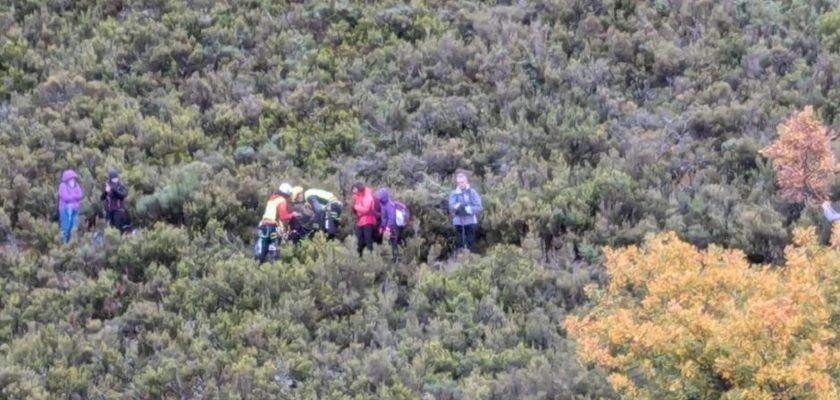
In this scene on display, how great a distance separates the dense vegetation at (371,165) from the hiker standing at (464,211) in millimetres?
327

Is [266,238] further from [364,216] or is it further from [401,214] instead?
[401,214]

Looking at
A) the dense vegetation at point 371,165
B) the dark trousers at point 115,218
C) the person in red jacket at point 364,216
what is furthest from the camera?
the dark trousers at point 115,218

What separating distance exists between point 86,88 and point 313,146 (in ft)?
14.9

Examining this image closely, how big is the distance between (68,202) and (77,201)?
0.47 ft

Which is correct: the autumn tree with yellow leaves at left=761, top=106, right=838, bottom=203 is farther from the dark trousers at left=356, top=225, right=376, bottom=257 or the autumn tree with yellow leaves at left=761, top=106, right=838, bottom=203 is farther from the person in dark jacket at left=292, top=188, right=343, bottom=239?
the person in dark jacket at left=292, top=188, right=343, bottom=239

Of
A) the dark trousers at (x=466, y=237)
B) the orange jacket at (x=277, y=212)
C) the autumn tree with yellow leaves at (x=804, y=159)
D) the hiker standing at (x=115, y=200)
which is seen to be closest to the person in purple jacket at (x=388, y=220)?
the dark trousers at (x=466, y=237)

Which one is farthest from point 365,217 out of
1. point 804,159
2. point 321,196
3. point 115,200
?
point 804,159

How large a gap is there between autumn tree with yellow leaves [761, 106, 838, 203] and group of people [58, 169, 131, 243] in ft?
29.1

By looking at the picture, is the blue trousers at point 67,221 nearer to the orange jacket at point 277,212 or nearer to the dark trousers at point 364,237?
the orange jacket at point 277,212

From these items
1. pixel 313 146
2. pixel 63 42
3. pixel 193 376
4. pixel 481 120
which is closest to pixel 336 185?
pixel 313 146

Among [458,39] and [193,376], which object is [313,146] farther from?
[193,376]

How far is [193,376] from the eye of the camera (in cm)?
1418

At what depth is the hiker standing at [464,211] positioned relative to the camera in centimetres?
1703

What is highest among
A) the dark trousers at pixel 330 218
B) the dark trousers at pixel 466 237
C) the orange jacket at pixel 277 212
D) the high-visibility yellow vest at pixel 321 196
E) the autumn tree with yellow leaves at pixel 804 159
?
the autumn tree with yellow leaves at pixel 804 159
